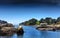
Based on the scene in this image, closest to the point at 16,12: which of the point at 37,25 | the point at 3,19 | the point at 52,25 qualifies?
the point at 3,19

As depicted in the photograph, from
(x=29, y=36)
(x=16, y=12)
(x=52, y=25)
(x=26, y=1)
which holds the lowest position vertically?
(x=29, y=36)

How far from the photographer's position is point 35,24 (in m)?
4.14

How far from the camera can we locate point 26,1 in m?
4.08

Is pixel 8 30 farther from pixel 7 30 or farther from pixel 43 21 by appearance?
pixel 43 21

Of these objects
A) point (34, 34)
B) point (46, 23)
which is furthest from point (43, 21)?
point (34, 34)

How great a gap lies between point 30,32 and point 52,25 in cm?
58

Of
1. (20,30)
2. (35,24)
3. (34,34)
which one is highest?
(35,24)

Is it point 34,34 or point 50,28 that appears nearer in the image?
point 34,34

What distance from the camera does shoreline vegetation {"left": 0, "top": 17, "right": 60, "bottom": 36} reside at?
4051mm

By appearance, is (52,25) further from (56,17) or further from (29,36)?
(29,36)

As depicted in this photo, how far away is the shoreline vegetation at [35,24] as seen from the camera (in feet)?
13.3

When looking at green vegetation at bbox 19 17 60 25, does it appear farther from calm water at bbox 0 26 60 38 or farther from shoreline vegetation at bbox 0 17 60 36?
calm water at bbox 0 26 60 38

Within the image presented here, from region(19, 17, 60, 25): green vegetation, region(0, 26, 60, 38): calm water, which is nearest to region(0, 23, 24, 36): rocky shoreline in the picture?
region(0, 26, 60, 38): calm water

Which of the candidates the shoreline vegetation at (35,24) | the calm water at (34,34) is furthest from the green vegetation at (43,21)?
the calm water at (34,34)
